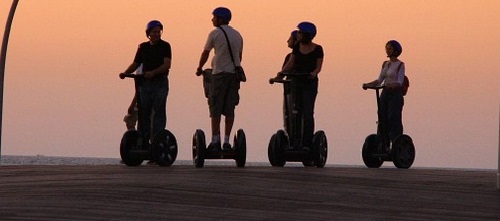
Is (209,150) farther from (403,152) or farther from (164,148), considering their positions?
(403,152)

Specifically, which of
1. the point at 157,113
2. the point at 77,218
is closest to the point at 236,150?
the point at 157,113

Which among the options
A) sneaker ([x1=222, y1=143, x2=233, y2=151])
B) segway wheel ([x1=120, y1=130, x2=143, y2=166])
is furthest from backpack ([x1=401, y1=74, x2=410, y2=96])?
segway wheel ([x1=120, y1=130, x2=143, y2=166])

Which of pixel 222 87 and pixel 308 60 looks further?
pixel 308 60

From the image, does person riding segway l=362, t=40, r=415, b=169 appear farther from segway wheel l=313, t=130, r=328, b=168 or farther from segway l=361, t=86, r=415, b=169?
segway wheel l=313, t=130, r=328, b=168

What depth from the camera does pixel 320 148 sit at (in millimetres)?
23719

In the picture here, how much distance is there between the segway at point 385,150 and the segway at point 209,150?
364 cm

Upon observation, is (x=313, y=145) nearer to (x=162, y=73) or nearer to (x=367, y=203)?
(x=162, y=73)

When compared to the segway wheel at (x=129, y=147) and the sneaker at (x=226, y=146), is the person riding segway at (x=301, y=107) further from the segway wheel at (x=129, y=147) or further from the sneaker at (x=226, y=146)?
the segway wheel at (x=129, y=147)

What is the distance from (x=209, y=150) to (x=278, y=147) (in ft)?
5.90

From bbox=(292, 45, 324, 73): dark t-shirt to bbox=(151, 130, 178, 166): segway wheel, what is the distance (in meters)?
2.38

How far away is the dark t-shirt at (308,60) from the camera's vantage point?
23078 millimetres

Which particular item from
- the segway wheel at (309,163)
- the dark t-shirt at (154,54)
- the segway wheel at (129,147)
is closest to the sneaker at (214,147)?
the segway wheel at (129,147)

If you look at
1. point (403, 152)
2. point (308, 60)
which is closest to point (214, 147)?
point (308, 60)

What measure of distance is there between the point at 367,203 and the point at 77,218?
3245 millimetres
